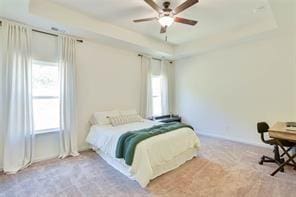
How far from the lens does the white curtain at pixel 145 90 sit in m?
5.70

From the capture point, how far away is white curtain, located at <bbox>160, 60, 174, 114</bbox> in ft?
21.1

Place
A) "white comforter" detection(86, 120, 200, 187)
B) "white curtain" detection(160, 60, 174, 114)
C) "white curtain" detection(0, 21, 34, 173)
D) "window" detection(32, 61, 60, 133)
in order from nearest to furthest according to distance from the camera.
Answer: "white comforter" detection(86, 120, 200, 187), "white curtain" detection(0, 21, 34, 173), "window" detection(32, 61, 60, 133), "white curtain" detection(160, 60, 174, 114)

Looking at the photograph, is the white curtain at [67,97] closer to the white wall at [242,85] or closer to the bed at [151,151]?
the bed at [151,151]

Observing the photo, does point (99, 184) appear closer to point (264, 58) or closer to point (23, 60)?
point (23, 60)

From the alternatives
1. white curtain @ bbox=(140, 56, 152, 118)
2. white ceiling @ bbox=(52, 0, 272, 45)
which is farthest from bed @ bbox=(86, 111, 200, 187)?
white ceiling @ bbox=(52, 0, 272, 45)

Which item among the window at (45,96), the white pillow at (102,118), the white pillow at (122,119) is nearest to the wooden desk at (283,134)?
the white pillow at (122,119)

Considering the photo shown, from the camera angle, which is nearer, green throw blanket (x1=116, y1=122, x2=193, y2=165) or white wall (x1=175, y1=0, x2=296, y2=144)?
green throw blanket (x1=116, y1=122, x2=193, y2=165)

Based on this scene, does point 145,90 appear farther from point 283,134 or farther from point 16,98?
point 283,134

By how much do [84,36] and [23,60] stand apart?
1398mm

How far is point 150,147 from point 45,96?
254 cm

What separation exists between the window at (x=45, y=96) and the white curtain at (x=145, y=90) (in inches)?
98.1

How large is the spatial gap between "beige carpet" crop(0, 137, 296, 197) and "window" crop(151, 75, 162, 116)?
2787 mm

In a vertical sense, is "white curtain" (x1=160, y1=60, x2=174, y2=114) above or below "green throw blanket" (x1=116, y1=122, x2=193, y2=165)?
above

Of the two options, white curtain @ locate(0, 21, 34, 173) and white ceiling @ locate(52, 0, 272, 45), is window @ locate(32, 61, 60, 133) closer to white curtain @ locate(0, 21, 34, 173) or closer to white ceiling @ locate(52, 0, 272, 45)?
white curtain @ locate(0, 21, 34, 173)
